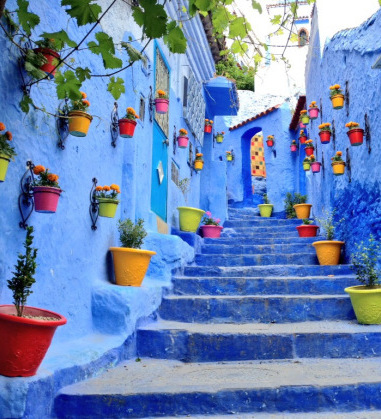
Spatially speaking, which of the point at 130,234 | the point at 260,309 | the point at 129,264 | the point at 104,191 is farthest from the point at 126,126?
the point at 260,309

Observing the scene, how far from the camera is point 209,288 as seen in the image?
4848mm

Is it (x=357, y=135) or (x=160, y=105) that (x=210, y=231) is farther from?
(x=357, y=135)

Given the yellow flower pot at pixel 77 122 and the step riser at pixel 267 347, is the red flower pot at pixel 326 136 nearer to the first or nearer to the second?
the step riser at pixel 267 347

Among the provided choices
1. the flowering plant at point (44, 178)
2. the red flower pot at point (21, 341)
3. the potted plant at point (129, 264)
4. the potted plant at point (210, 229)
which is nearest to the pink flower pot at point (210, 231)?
the potted plant at point (210, 229)

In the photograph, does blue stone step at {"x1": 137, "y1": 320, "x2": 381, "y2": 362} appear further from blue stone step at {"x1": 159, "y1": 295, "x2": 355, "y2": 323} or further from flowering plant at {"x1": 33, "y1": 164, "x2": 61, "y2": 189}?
flowering plant at {"x1": 33, "y1": 164, "x2": 61, "y2": 189}

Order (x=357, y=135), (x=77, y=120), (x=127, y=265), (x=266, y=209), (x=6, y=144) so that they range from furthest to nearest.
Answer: (x=266, y=209) → (x=357, y=135) → (x=127, y=265) → (x=77, y=120) → (x=6, y=144)

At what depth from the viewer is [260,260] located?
5.99m

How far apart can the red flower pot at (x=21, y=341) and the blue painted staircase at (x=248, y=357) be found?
44cm

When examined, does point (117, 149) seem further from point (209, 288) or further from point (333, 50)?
point (333, 50)

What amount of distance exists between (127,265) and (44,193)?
5.20 ft

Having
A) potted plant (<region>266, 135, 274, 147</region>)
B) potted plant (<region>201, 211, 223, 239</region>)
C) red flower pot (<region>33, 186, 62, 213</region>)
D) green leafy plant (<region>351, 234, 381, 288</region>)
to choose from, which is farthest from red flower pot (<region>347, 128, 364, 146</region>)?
potted plant (<region>266, 135, 274, 147</region>)

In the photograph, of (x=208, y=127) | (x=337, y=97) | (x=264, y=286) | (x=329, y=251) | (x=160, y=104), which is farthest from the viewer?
(x=208, y=127)

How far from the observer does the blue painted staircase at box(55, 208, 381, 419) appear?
8.75 ft

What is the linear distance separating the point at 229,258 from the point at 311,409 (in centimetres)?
339
